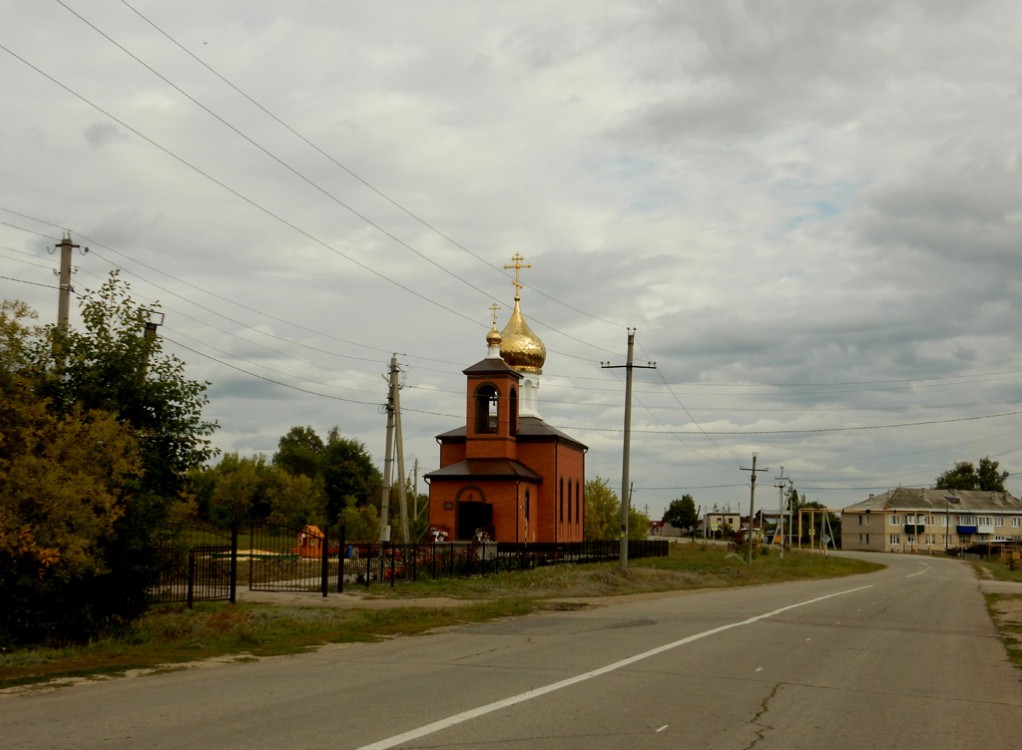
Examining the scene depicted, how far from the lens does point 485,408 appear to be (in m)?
51.2

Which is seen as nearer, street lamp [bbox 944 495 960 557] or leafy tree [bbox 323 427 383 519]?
leafy tree [bbox 323 427 383 519]

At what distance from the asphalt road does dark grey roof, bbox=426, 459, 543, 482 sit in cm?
3028

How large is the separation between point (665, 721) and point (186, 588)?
51.2 ft

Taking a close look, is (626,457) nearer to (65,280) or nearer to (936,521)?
(65,280)

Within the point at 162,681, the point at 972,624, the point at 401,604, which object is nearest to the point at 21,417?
the point at 162,681

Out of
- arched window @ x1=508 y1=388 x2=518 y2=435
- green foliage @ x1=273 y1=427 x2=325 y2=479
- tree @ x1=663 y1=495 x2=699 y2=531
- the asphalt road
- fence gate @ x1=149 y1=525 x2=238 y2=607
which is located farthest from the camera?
tree @ x1=663 y1=495 x2=699 y2=531

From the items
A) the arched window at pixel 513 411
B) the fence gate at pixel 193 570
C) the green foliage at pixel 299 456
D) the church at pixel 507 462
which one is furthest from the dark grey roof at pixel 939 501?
the fence gate at pixel 193 570

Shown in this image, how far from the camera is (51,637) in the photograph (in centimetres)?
1466

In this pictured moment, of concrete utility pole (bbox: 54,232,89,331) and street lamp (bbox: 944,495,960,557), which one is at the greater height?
concrete utility pole (bbox: 54,232,89,331)

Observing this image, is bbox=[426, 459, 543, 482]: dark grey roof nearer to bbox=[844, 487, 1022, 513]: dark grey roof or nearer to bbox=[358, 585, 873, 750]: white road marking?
bbox=[358, 585, 873, 750]: white road marking

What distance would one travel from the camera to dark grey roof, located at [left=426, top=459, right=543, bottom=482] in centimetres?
4812

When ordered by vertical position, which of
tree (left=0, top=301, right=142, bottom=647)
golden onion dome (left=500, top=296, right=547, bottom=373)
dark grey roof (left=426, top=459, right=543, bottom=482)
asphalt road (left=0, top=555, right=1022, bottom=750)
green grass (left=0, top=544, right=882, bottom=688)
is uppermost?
golden onion dome (left=500, top=296, right=547, bottom=373)

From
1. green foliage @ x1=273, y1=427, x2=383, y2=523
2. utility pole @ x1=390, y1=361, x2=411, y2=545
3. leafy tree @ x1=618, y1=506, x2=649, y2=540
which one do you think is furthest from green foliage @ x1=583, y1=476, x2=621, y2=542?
utility pole @ x1=390, y1=361, x2=411, y2=545

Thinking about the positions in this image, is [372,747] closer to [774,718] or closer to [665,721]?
[665,721]
